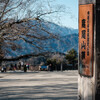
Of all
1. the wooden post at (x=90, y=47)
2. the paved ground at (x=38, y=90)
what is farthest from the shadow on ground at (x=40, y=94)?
the wooden post at (x=90, y=47)

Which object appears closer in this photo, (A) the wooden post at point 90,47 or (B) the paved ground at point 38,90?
(A) the wooden post at point 90,47

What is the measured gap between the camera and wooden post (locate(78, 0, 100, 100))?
320 inches

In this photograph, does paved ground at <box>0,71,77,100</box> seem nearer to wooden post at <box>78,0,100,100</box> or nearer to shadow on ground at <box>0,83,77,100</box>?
shadow on ground at <box>0,83,77,100</box>

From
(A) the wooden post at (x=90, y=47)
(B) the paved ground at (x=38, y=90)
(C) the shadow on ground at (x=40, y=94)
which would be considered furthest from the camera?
(B) the paved ground at (x=38, y=90)

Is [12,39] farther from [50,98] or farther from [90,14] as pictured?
[90,14]

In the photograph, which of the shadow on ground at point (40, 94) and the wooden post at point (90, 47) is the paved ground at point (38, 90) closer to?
the shadow on ground at point (40, 94)

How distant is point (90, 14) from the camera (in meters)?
8.27

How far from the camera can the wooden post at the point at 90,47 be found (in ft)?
26.7

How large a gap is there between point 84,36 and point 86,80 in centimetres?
119

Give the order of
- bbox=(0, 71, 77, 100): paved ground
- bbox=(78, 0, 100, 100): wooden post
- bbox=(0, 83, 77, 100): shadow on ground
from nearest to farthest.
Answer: bbox=(78, 0, 100, 100): wooden post
bbox=(0, 83, 77, 100): shadow on ground
bbox=(0, 71, 77, 100): paved ground

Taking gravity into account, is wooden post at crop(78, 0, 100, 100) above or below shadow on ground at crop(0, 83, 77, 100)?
above

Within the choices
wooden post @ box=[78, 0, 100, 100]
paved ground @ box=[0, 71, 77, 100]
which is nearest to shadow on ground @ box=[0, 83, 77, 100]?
paved ground @ box=[0, 71, 77, 100]

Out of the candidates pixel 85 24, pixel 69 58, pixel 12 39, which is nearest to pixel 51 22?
pixel 12 39

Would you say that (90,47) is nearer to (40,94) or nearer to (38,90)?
(40,94)
